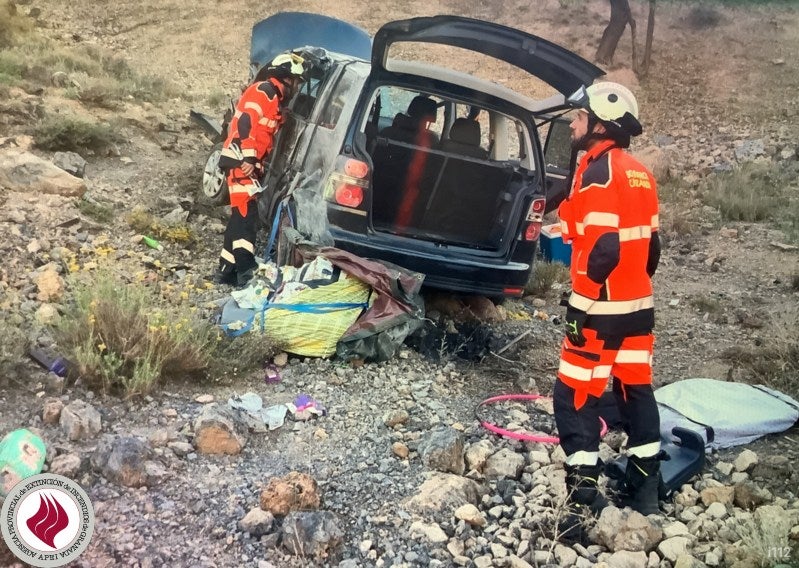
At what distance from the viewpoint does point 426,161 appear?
17.1ft

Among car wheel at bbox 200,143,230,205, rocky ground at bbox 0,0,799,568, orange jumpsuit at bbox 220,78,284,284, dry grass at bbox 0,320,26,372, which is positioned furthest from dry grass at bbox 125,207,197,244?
dry grass at bbox 0,320,26,372

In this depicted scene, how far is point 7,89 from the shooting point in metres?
8.17

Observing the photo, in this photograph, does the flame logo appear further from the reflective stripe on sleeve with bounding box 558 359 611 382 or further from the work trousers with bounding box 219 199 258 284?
the work trousers with bounding box 219 199 258 284

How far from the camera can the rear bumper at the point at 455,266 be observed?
461 centimetres

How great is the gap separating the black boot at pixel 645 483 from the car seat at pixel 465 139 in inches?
108

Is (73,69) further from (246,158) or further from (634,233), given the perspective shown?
(634,233)

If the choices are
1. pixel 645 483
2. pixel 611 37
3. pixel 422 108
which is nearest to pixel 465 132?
pixel 422 108

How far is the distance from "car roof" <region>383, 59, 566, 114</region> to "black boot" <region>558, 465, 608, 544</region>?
7.84 feet

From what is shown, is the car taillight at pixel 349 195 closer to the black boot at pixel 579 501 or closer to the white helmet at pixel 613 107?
the white helmet at pixel 613 107

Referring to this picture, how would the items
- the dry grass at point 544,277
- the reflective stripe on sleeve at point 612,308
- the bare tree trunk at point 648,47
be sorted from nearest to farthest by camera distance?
the reflective stripe on sleeve at point 612,308
the dry grass at point 544,277
the bare tree trunk at point 648,47

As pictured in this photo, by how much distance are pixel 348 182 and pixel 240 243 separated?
1.21 m

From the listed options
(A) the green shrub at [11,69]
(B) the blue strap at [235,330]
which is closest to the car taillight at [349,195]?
(B) the blue strap at [235,330]

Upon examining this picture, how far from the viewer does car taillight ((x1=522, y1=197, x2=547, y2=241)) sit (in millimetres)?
4996

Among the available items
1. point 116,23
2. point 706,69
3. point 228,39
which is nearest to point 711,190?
point 706,69
